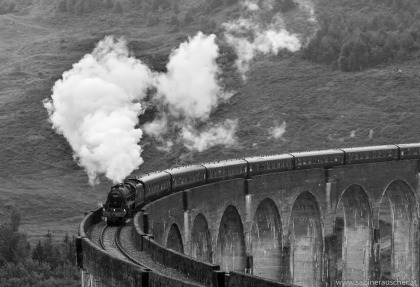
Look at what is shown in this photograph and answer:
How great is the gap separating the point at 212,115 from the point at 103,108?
1818 cm

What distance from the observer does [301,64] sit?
4567 inches

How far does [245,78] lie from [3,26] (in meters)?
44.8

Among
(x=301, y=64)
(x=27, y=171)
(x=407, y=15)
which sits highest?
(x=407, y=15)

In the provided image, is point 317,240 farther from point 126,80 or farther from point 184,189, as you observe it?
point 126,80

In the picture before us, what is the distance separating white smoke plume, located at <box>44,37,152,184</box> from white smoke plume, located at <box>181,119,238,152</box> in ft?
17.6

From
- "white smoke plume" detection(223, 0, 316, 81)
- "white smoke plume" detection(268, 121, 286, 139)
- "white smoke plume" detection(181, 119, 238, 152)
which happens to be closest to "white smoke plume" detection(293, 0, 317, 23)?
"white smoke plume" detection(223, 0, 316, 81)

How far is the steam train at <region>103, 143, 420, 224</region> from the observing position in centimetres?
3556

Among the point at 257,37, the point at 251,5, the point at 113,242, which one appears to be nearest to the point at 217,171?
the point at 113,242

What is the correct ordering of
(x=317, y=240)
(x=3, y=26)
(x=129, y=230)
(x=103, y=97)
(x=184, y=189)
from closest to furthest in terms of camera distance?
(x=129, y=230) < (x=184, y=189) < (x=317, y=240) < (x=103, y=97) < (x=3, y=26)

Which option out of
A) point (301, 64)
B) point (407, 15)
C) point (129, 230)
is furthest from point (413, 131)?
point (129, 230)

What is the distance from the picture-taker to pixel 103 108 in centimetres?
8781

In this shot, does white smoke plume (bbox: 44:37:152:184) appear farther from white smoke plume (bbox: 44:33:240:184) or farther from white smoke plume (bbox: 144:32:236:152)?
white smoke plume (bbox: 144:32:236:152)

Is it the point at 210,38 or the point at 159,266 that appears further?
the point at 210,38

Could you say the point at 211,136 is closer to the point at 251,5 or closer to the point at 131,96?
the point at 131,96
